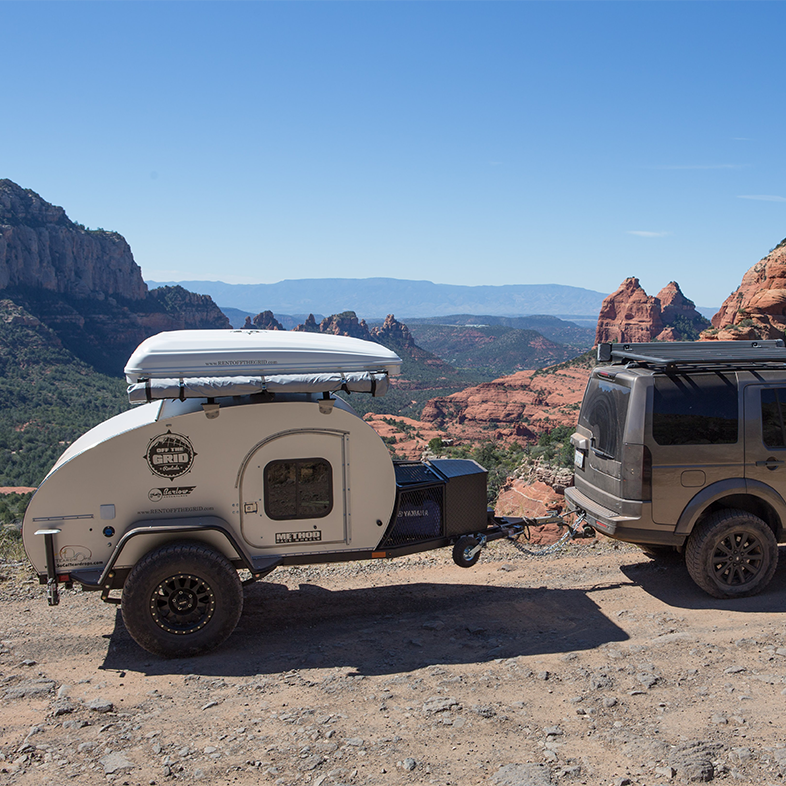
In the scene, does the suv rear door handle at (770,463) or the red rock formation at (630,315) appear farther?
the red rock formation at (630,315)

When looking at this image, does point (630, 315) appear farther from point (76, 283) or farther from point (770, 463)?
point (770, 463)

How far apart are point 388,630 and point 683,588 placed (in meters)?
3.63

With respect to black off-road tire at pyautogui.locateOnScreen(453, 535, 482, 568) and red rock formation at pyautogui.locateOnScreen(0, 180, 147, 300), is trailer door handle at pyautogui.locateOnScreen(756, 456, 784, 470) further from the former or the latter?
red rock formation at pyautogui.locateOnScreen(0, 180, 147, 300)

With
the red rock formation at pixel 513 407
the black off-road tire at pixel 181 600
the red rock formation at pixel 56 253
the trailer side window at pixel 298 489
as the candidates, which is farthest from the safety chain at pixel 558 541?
the red rock formation at pixel 56 253

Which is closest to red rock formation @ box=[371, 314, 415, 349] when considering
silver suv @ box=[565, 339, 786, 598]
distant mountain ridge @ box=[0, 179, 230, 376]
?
distant mountain ridge @ box=[0, 179, 230, 376]

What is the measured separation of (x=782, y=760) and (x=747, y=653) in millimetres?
1811

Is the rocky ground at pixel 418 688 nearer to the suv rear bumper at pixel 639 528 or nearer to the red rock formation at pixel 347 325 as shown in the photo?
the suv rear bumper at pixel 639 528

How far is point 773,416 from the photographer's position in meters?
7.10

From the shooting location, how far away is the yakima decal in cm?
621

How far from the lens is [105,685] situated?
5.55m

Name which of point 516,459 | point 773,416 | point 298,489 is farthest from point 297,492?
point 516,459

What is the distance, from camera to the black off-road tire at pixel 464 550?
291 inches

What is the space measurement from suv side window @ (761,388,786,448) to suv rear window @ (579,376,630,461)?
1.57 meters

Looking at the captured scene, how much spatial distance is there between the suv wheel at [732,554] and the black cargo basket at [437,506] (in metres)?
2.42
